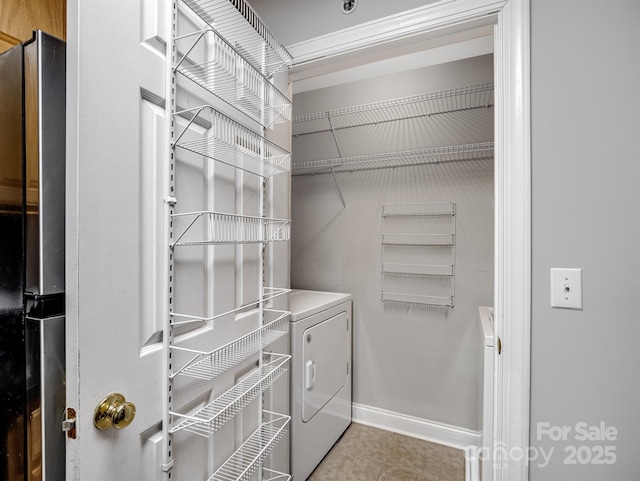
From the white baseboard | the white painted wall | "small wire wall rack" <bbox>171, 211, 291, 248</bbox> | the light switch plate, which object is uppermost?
the white painted wall

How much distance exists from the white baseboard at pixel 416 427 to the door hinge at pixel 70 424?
6.91ft

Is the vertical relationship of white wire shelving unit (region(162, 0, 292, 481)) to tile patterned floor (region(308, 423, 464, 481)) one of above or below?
above

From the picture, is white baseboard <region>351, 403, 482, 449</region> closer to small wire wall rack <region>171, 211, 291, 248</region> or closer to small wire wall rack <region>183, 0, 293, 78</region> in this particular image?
small wire wall rack <region>171, 211, 291, 248</region>

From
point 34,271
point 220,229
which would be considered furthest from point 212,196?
point 34,271

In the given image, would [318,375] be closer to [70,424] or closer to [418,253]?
[418,253]

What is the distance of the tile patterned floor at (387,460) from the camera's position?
1.82 metres

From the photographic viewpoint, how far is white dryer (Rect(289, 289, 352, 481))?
1.64 m

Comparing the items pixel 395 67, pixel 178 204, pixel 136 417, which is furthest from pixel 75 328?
pixel 395 67

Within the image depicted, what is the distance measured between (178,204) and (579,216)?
1.25m

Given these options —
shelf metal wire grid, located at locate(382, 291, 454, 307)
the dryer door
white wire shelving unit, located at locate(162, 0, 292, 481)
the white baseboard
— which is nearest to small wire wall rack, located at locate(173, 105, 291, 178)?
white wire shelving unit, located at locate(162, 0, 292, 481)

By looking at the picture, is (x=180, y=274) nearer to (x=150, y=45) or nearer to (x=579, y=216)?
(x=150, y=45)

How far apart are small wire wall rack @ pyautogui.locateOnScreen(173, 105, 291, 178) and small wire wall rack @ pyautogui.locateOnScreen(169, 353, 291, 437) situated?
74cm

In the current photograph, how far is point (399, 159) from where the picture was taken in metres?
2.30

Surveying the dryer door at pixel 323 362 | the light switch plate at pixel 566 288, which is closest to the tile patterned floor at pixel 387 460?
the dryer door at pixel 323 362
